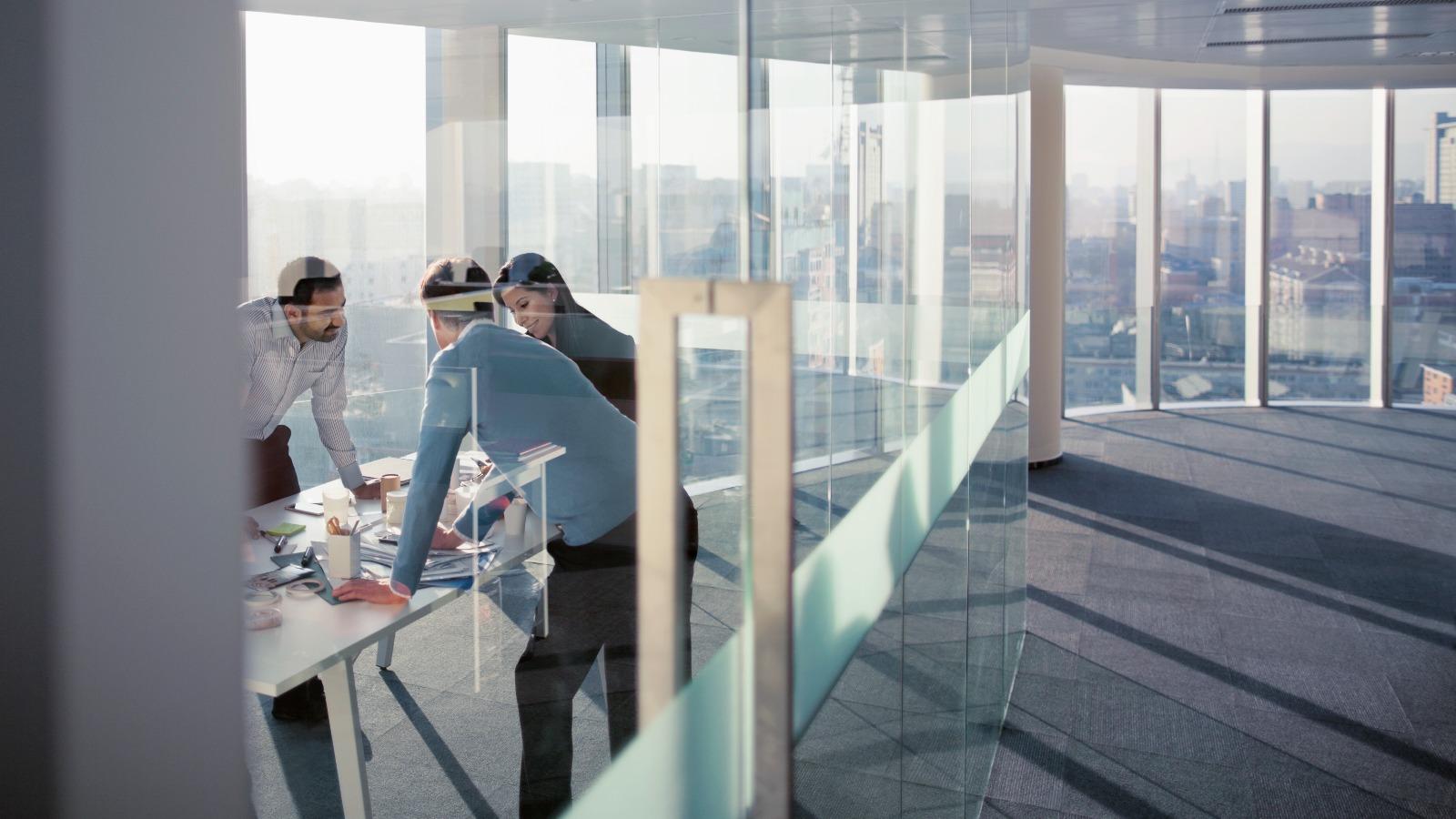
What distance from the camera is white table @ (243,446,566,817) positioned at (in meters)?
0.75

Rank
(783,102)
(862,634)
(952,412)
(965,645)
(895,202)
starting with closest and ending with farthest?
(783,102), (862,634), (895,202), (952,412), (965,645)

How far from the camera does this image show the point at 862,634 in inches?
75.5

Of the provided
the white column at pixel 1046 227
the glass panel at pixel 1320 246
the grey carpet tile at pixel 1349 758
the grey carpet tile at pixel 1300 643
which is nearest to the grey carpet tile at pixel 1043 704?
the grey carpet tile at pixel 1349 758

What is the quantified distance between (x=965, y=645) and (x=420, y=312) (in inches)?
96.1

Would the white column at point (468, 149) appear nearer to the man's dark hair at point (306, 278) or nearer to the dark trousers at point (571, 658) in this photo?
the man's dark hair at point (306, 278)

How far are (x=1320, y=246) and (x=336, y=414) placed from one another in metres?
11.6

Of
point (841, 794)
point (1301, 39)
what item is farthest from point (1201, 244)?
point (841, 794)

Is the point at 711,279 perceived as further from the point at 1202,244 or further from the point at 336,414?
the point at 1202,244

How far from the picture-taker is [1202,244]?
10672 mm

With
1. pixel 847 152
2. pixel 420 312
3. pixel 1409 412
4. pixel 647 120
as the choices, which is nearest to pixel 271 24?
pixel 420 312

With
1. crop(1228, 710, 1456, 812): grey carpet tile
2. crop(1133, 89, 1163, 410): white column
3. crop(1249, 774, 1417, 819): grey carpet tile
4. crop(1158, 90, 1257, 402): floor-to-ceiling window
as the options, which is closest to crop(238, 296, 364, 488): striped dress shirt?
crop(1249, 774, 1417, 819): grey carpet tile

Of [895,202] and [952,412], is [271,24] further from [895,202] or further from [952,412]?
[952,412]

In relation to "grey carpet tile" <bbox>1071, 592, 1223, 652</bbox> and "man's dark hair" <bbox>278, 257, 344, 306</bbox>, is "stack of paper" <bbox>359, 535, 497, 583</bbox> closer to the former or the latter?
"man's dark hair" <bbox>278, 257, 344, 306</bbox>

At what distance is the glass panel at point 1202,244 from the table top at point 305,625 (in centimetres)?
1066
